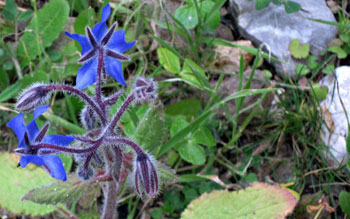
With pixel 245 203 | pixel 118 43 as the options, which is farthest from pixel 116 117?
pixel 245 203

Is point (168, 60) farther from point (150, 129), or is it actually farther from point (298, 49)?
point (298, 49)

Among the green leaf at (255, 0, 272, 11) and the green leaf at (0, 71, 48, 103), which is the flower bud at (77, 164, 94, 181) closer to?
the green leaf at (0, 71, 48, 103)

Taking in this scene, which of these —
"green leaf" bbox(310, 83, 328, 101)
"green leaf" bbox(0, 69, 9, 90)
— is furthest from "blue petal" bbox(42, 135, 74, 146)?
"green leaf" bbox(310, 83, 328, 101)

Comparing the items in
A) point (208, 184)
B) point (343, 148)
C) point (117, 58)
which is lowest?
point (208, 184)

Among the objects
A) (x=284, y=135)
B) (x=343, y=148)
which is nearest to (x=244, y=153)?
(x=284, y=135)

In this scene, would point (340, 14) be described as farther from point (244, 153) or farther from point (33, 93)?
point (33, 93)

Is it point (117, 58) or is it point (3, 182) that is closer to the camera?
point (117, 58)

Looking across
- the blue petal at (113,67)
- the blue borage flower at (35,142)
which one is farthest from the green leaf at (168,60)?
the blue borage flower at (35,142)
